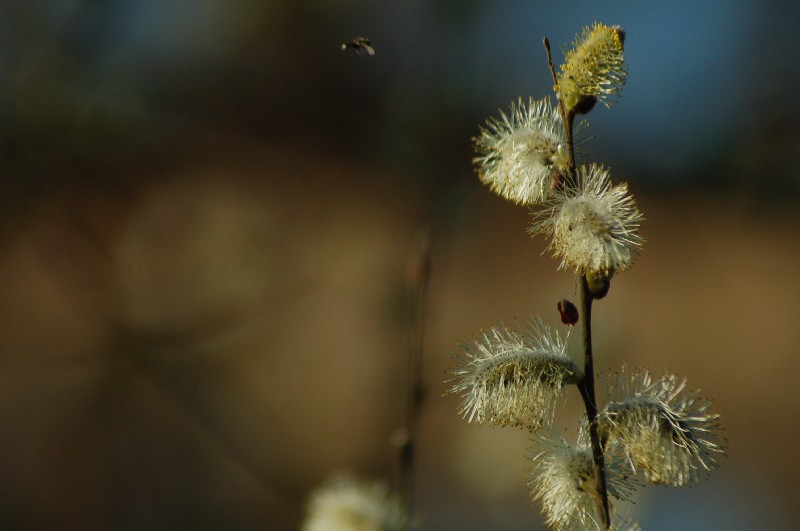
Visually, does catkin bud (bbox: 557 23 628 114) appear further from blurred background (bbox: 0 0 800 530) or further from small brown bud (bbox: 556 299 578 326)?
blurred background (bbox: 0 0 800 530)

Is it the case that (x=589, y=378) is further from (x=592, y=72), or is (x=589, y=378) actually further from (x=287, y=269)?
(x=287, y=269)

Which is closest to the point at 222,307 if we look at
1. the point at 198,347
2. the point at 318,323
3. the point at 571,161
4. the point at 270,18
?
the point at 198,347

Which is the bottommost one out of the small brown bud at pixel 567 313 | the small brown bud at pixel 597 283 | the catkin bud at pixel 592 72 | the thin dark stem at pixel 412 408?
the thin dark stem at pixel 412 408

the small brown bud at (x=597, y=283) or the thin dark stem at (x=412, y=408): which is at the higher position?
Answer: the small brown bud at (x=597, y=283)

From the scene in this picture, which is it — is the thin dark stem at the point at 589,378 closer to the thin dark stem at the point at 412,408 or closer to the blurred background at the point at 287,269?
the thin dark stem at the point at 412,408

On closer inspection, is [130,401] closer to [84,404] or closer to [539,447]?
[84,404]

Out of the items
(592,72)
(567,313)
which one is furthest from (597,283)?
(592,72)

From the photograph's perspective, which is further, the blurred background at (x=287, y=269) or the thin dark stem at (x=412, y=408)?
the blurred background at (x=287, y=269)

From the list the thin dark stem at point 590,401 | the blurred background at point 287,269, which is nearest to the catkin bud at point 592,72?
the thin dark stem at point 590,401
